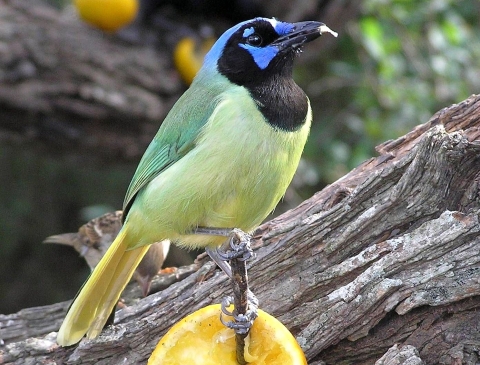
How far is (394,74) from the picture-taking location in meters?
6.24

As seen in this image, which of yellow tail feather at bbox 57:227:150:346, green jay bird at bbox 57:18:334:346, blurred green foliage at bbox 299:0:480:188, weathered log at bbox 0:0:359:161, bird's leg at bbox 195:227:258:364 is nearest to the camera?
bird's leg at bbox 195:227:258:364

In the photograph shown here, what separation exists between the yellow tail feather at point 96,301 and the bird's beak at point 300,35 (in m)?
1.04

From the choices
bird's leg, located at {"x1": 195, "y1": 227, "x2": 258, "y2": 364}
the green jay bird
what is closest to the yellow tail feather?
the green jay bird

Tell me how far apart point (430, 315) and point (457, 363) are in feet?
0.63

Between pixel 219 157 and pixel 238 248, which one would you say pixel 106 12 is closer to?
pixel 219 157

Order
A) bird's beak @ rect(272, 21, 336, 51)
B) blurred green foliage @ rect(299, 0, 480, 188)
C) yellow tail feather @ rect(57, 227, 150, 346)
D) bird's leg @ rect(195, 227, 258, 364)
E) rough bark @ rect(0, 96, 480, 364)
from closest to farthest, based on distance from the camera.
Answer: bird's leg @ rect(195, 227, 258, 364)
rough bark @ rect(0, 96, 480, 364)
bird's beak @ rect(272, 21, 336, 51)
yellow tail feather @ rect(57, 227, 150, 346)
blurred green foliage @ rect(299, 0, 480, 188)

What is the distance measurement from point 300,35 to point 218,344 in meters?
1.33

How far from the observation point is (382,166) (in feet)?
10.4

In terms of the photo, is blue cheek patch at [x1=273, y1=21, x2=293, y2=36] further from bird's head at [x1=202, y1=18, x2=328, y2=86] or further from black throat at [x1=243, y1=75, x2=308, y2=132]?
black throat at [x1=243, y1=75, x2=308, y2=132]

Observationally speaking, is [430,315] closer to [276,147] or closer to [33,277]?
[276,147]

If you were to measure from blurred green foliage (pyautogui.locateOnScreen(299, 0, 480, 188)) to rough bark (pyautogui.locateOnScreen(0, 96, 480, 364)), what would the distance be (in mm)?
2850

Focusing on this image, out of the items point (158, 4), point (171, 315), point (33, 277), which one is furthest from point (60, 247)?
point (171, 315)

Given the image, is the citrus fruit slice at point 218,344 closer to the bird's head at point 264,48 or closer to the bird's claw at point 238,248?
the bird's claw at point 238,248

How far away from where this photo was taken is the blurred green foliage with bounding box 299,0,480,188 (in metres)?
6.04
